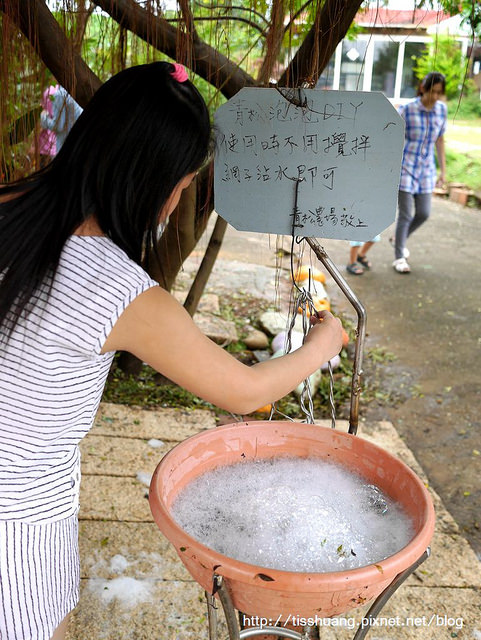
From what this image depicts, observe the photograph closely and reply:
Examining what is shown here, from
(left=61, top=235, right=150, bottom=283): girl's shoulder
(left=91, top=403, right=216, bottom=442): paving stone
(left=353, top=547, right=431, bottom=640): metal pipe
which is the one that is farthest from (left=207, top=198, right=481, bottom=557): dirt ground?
(left=61, top=235, right=150, bottom=283): girl's shoulder

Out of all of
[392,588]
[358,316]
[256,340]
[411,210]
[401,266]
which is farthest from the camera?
[401,266]

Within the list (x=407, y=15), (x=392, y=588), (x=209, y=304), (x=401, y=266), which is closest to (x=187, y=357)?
(x=392, y=588)

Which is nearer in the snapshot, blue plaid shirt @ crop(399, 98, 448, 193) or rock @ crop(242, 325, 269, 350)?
rock @ crop(242, 325, 269, 350)

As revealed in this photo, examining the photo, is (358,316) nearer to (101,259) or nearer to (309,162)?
(309,162)

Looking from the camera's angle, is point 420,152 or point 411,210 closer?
point 420,152

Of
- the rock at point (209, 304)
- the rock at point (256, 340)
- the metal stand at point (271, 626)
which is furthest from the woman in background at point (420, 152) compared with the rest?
the metal stand at point (271, 626)

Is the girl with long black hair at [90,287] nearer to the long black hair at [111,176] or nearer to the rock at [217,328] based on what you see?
the long black hair at [111,176]

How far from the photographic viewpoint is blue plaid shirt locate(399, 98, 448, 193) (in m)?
5.17

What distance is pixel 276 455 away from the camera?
1540mm

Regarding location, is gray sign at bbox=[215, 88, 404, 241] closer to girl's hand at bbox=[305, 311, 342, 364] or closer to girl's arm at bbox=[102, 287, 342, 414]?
girl's hand at bbox=[305, 311, 342, 364]

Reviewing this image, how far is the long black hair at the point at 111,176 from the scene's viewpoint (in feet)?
3.48

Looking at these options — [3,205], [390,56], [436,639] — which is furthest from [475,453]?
[390,56]

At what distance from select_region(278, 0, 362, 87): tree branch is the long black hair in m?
0.69

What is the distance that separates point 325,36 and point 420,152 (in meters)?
3.60
